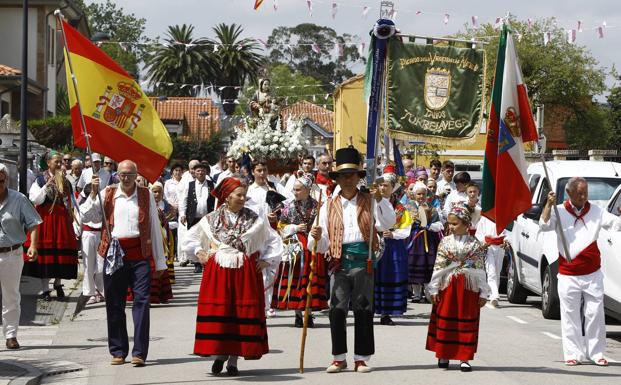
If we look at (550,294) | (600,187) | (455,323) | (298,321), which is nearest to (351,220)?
(455,323)

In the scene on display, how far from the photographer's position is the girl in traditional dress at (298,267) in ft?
44.1

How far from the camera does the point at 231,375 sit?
10156 mm

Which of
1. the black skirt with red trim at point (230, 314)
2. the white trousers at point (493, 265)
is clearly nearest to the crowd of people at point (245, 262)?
the black skirt with red trim at point (230, 314)

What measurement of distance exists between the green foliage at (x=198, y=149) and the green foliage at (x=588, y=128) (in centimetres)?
1898

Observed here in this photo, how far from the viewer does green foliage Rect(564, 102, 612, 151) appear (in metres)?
65.3

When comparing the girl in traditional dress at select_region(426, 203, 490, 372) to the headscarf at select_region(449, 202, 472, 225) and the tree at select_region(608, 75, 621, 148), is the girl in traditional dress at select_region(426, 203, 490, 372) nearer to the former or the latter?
the headscarf at select_region(449, 202, 472, 225)

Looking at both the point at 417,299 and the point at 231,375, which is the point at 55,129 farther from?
the point at 231,375

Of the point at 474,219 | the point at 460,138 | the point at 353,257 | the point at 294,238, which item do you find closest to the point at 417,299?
the point at 474,219

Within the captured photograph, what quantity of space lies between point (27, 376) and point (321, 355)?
2.82 m

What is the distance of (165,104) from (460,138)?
243 feet

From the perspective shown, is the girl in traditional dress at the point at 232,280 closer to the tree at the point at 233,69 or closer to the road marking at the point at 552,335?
the road marking at the point at 552,335

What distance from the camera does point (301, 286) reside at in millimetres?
13805

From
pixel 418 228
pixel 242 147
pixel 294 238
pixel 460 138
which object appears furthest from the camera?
pixel 242 147

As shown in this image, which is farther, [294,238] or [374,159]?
[294,238]
